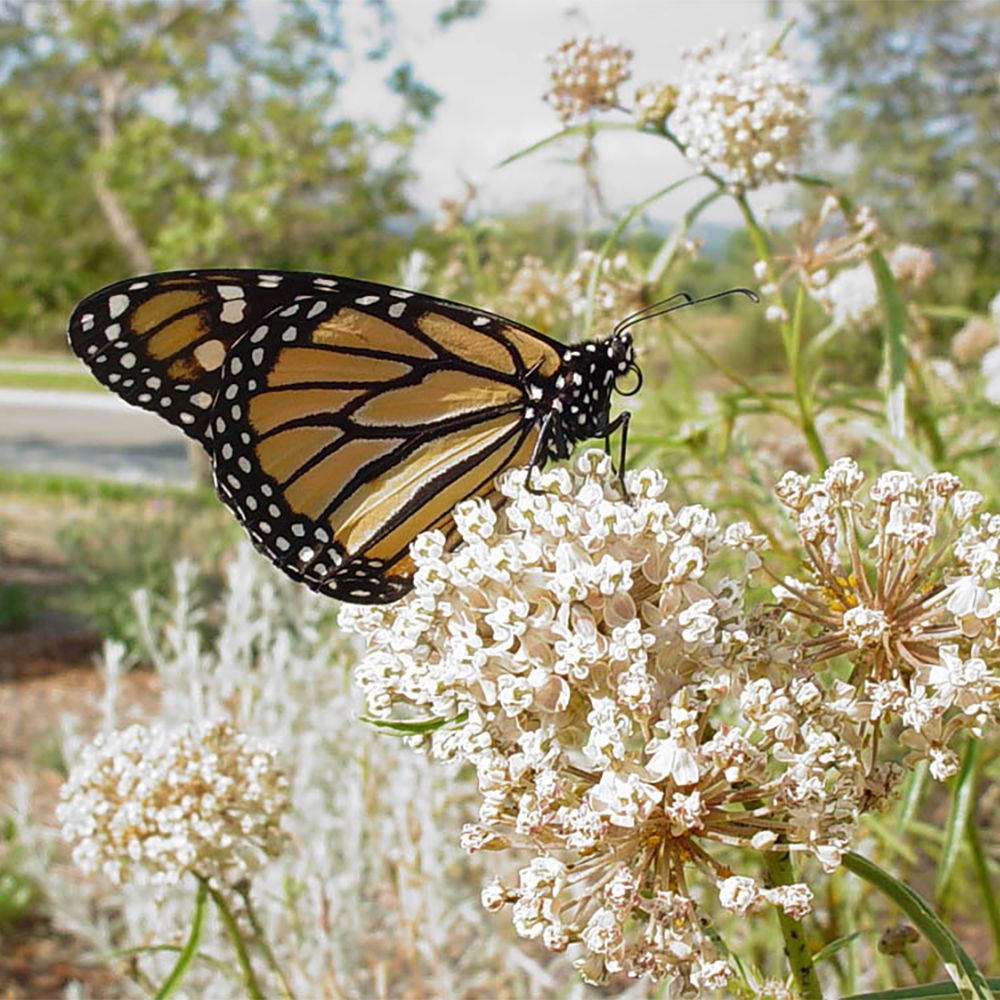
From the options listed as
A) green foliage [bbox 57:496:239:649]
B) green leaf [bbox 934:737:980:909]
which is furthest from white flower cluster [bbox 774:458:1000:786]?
green foliage [bbox 57:496:239:649]

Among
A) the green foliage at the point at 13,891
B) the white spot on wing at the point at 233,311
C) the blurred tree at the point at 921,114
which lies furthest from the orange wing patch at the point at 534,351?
the blurred tree at the point at 921,114

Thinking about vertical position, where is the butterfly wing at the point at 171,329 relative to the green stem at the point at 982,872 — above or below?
above

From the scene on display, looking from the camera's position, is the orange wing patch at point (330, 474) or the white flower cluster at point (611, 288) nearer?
the orange wing patch at point (330, 474)

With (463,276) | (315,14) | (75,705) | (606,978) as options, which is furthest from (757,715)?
(315,14)

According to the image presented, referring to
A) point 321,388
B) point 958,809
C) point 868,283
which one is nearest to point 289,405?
point 321,388

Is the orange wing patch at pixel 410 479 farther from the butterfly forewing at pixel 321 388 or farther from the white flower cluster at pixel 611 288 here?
the white flower cluster at pixel 611 288

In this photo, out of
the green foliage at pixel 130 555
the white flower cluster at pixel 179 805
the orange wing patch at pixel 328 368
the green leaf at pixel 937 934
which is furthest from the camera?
the green foliage at pixel 130 555

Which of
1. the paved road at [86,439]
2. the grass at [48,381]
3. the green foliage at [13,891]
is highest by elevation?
the grass at [48,381]

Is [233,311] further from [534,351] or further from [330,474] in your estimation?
[534,351]

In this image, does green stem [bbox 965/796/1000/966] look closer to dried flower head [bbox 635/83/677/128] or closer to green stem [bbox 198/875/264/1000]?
green stem [bbox 198/875/264/1000]
